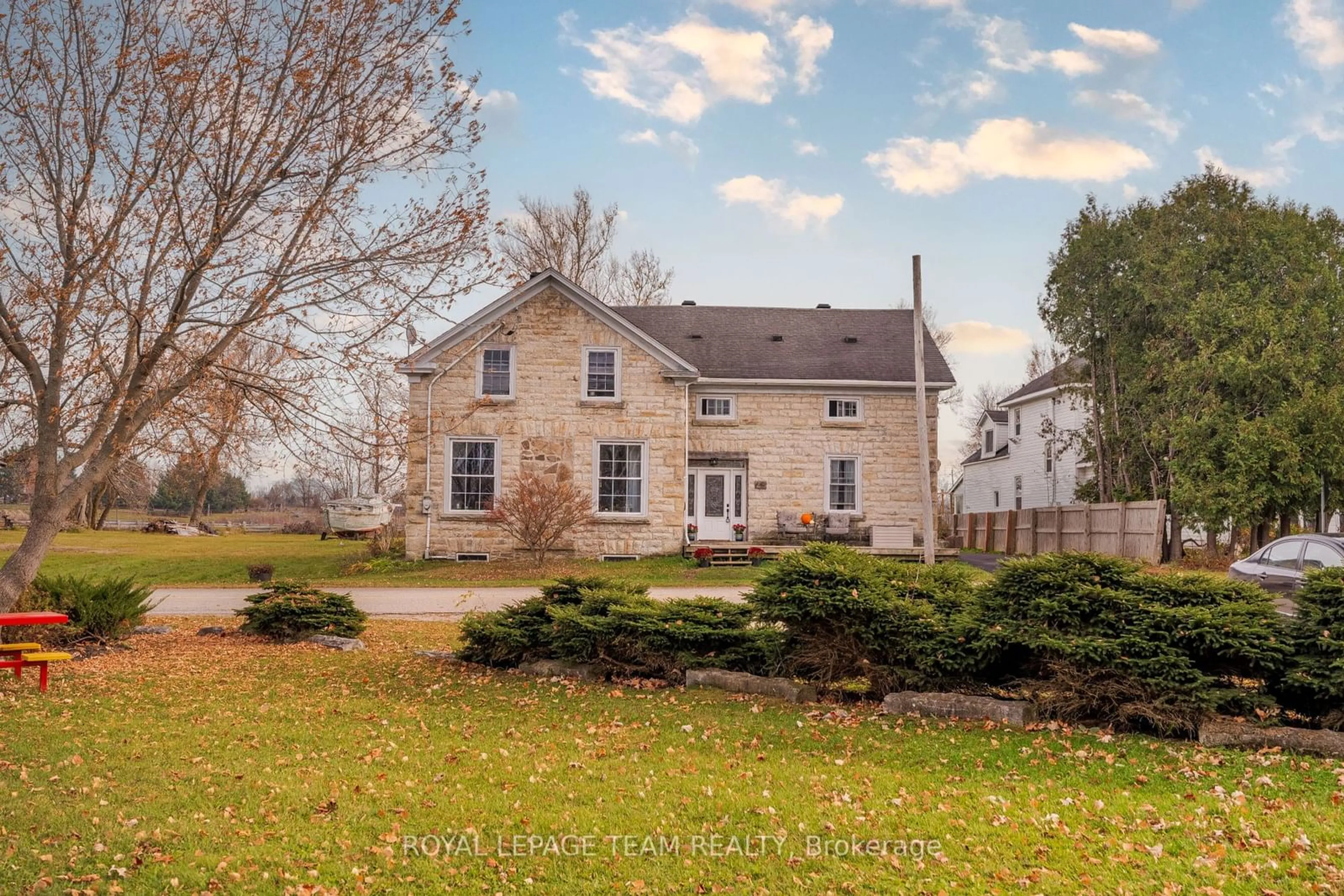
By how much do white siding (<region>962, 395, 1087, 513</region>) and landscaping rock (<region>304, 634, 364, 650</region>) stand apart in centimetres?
2611

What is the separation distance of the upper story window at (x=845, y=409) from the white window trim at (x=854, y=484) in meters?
1.07

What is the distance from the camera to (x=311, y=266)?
Answer: 1288cm

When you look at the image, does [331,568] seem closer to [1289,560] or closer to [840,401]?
[840,401]

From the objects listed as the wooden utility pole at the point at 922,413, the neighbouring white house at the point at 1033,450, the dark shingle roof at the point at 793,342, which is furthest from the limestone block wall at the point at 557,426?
the neighbouring white house at the point at 1033,450

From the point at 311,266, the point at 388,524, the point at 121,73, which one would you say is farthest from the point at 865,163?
the point at 388,524

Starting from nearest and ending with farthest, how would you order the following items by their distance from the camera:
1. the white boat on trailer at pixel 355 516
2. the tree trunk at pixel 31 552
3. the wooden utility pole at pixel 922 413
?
the tree trunk at pixel 31 552, the wooden utility pole at pixel 922 413, the white boat on trailer at pixel 355 516

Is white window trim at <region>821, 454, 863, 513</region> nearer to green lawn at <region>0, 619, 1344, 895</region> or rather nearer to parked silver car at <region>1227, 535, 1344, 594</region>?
parked silver car at <region>1227, 535, 1344, 594</region>

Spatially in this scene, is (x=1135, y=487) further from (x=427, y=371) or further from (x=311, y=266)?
(x=311, y=266)

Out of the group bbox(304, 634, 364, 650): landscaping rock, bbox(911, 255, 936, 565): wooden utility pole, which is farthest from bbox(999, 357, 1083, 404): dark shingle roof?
bbox(304, 634, 364, 650): landscaping rock

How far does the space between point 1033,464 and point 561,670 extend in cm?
3437

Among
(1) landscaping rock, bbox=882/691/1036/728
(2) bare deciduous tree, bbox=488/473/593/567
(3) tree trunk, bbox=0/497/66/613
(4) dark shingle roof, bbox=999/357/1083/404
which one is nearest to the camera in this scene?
(1) landscaping rock, bbox=882/691/1036/728

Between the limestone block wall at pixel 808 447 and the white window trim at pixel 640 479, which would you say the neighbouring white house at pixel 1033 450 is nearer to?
the limestone block wall at pixel 808 447

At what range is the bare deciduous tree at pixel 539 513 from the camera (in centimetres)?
2538

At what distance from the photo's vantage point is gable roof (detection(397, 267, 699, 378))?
27.2m
